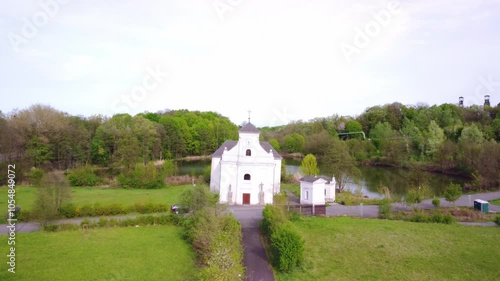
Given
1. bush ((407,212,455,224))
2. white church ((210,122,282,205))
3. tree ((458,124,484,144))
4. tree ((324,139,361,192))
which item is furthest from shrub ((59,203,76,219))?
tree ((458,124,484,144))

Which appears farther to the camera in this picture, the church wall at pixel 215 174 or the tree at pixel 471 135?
the tree at pixel 471 135

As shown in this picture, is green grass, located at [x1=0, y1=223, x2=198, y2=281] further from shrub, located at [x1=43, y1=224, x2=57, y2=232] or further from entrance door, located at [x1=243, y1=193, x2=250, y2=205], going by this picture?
entrance door, located at [x1=243, y1=193, x2=250, y2=205]

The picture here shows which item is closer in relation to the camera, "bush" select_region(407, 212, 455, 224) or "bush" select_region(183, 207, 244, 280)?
"bush" select_region(183, 207, 244, 280)

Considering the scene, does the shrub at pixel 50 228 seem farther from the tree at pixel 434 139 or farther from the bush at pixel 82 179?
the tree at pixel 434 139

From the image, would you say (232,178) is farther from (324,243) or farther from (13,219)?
(13,219)

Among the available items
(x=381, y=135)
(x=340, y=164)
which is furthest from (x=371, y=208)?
(x=381, y=135)

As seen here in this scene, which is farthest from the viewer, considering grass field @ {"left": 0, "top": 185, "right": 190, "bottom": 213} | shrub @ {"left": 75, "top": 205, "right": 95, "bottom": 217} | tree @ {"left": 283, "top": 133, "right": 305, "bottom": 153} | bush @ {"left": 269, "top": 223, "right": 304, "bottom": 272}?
tree @ {"left": 283, "top": 133, "right": 305, "bottom": 153}

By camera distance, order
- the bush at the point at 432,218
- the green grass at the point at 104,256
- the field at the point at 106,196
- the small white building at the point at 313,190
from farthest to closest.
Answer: the field at the point at 106,196
the small white building at the point at 313,190
the bush at the point at 432,218
the green grass at the point at 104,256

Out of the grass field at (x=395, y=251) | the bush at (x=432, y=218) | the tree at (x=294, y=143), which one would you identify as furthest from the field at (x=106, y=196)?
the tree at (x=294, y=143)
